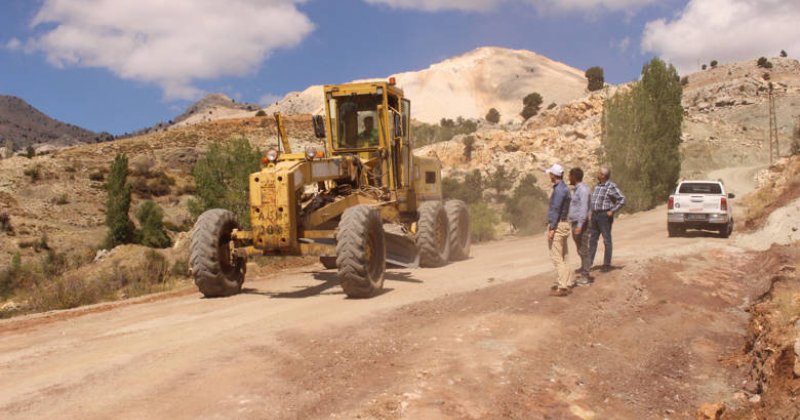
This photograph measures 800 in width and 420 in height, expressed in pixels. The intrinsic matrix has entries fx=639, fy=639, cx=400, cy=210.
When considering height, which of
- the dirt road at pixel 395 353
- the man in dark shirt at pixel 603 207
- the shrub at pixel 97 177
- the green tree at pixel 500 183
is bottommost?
the dirt road at pixel 395 353

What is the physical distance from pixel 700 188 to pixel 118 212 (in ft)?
88.3

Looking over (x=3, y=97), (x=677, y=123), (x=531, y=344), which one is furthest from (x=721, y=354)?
(x=3, y=97)

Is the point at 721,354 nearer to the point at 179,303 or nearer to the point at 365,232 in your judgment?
the point at 365,232

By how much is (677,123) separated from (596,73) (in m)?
67.5

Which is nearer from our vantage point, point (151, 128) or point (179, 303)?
point (179, 303)

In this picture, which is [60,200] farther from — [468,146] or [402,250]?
[468,146]

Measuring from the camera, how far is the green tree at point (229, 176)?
20547mm

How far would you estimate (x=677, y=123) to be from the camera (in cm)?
3959

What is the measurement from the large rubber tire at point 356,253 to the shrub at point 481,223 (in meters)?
15.0

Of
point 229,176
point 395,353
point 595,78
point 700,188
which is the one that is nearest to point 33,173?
point 229,176

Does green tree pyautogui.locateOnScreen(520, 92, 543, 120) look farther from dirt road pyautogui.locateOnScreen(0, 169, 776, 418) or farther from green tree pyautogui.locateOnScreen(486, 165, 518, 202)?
dirt road pyautogui.locateOnScreen(0, 169, 776, 418)

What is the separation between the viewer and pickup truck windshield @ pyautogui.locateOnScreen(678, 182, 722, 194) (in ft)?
65.4

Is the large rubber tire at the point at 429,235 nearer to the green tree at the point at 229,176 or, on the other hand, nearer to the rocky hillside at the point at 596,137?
the green tree at the point at 229,176

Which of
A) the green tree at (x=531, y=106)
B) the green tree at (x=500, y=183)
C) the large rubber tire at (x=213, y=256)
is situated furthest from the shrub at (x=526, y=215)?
the green tree at (x=531, y=106)
